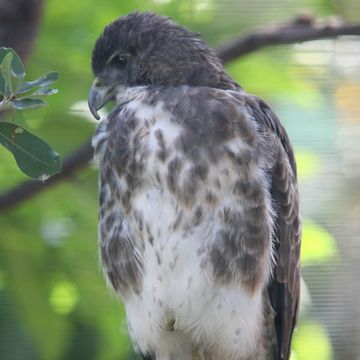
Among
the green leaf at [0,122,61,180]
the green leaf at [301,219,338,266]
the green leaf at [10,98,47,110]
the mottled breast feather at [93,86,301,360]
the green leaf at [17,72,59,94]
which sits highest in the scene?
the green leaf at [17,72,59,94]

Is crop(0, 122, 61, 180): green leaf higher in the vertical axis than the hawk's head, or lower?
higher

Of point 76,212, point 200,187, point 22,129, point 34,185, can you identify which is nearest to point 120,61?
point 200,187

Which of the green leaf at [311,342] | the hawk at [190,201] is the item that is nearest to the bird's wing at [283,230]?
the hawk at [190,201]

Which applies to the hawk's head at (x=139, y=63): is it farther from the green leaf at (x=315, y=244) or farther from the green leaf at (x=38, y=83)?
the green leaf at (x=38, y=83)

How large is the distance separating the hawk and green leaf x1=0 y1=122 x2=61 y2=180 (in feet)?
2.65

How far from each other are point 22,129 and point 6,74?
9 centimetres

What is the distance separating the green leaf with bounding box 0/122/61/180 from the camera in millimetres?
2020

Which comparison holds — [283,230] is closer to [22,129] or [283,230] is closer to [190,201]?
[190,201]

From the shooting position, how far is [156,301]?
2932 millimetres

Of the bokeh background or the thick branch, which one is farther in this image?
the bokeh background

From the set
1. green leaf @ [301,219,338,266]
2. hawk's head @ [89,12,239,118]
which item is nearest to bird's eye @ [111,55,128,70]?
hawk's head @ [89,12,239,118]

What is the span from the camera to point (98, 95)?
3.02m

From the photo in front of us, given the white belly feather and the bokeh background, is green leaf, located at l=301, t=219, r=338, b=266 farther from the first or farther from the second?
the white belly feather

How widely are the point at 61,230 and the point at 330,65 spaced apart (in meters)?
1.14
